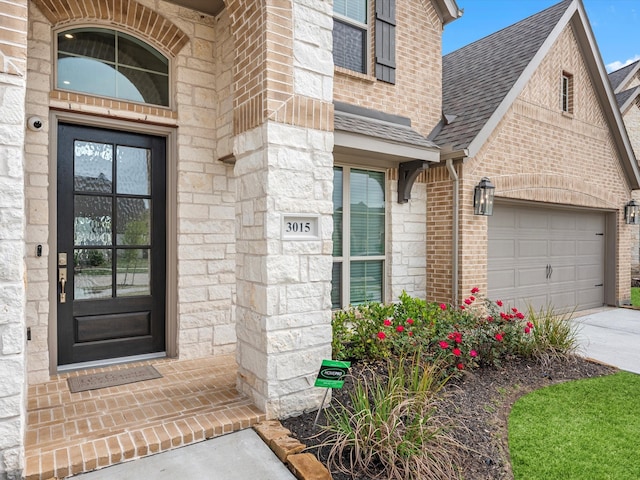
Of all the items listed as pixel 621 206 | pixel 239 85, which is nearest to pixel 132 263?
pixel 239 85

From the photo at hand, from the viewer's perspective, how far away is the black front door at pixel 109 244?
158 inches

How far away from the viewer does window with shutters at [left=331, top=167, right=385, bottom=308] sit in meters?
5.62

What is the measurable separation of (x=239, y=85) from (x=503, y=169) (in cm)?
478

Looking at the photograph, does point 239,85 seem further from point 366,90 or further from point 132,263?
point 366,90

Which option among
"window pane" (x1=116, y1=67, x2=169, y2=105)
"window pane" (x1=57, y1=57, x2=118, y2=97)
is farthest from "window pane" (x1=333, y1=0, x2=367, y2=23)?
"window pane" (x1=57, y1=57, x2=118, y2=97)

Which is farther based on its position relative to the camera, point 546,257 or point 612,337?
point 546,257

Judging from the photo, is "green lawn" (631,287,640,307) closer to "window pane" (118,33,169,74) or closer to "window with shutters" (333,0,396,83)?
"window with shutters" (333,0,396,83)

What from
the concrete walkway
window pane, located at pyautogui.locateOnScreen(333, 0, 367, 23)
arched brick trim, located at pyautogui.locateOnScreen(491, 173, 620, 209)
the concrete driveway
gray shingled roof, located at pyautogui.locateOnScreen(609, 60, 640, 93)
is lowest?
the concrete driveway

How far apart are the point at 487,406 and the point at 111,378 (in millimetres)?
3411

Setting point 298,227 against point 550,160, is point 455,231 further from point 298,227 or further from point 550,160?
point 298,227

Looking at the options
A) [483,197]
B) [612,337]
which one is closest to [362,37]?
[483,197]

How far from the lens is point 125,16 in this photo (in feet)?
13.6

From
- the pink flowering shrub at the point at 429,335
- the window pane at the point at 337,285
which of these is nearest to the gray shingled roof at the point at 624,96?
the pink flowering shrub at the point at 429,335

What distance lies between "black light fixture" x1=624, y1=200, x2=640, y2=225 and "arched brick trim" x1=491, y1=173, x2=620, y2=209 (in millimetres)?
332
